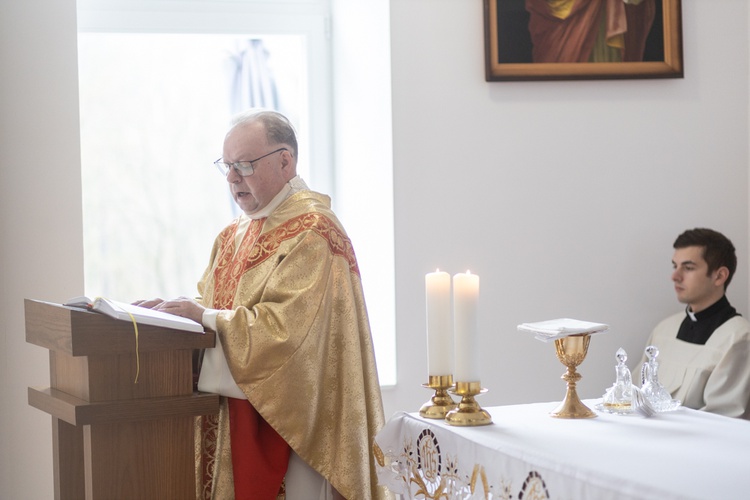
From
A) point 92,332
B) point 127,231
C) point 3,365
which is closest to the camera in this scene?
point 92,332

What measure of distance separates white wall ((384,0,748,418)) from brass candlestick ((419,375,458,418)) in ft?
5.92

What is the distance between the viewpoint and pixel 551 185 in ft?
16.0

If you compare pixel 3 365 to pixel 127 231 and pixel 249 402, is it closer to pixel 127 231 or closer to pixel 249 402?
pixel 127 231

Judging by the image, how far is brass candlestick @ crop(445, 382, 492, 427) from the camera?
2727 millimetres

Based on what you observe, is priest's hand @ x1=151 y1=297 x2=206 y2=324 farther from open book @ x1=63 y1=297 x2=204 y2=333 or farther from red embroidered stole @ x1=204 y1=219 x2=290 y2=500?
red embroidered stole @ x1=204 y1=219 x2=290 y2=500

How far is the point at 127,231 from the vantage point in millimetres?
5238

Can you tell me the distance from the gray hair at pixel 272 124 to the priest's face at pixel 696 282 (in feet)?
6.60

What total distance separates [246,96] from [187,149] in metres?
0.44

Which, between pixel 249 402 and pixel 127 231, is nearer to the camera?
pixel 249 402

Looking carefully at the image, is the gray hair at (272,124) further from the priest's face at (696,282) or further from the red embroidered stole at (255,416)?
the priest's face at (696,282)

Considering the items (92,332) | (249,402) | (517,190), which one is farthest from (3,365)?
(517,190)

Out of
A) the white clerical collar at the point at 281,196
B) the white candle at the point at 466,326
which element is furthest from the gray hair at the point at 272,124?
the white candle at the point at 466,326

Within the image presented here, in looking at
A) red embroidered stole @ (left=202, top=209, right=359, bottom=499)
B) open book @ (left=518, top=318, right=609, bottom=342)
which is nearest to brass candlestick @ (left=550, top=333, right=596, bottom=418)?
open book @ (left=518, top=318, right=609, bottom=342)

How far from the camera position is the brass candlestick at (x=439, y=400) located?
2.83 meters
